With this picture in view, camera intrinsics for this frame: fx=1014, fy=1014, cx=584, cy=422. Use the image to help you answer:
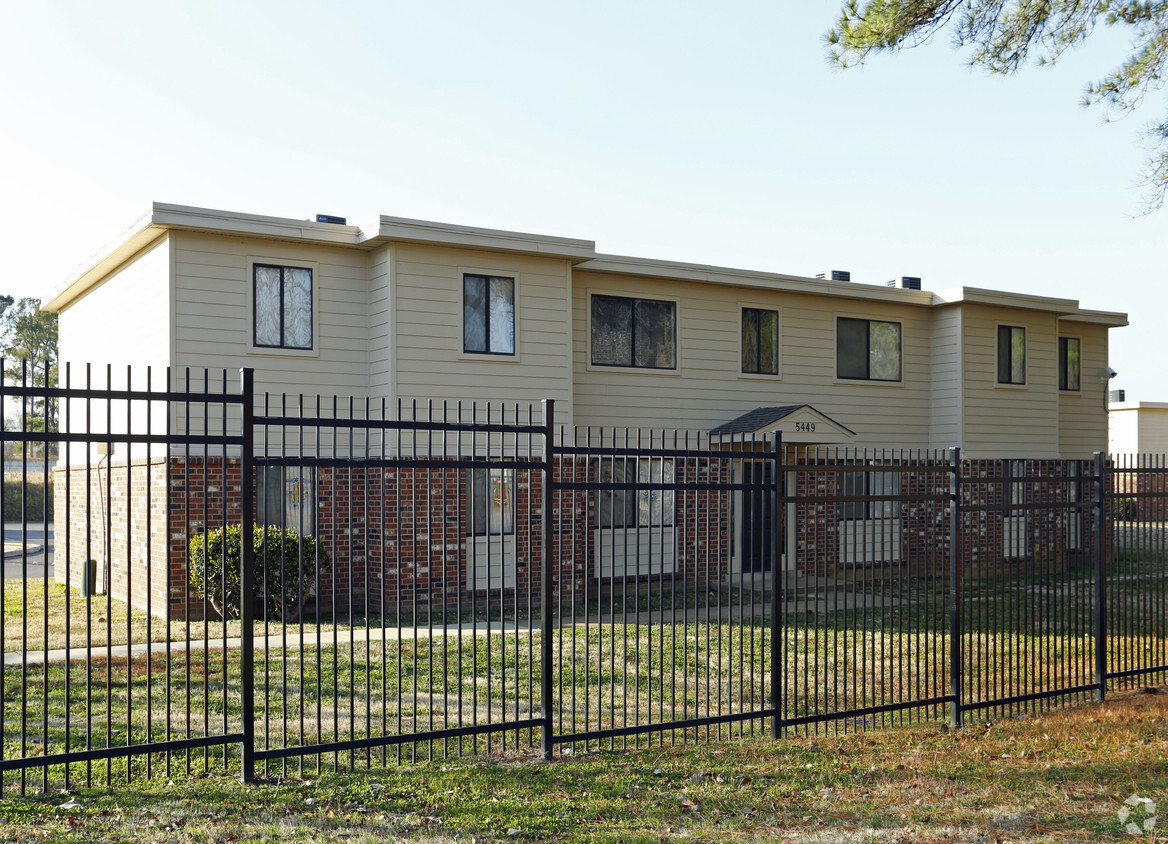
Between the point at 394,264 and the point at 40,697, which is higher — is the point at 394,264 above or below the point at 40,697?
above

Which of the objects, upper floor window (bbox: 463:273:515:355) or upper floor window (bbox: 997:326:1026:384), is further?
upper floor window (bbox: 997:326:1026:384)

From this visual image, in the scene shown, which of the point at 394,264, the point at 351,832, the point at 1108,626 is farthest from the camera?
the point at 394,264

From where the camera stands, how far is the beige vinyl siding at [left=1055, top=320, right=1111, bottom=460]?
922 inches

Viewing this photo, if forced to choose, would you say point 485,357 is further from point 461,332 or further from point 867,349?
point 867,349

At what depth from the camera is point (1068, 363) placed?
2345 centimetres

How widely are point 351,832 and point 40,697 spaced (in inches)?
193

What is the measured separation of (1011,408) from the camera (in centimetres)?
2138

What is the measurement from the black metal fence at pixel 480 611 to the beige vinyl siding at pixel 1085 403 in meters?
11.6

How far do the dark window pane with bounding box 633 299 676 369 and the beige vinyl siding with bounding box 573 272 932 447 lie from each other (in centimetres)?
17

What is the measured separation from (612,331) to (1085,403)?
12930 mm

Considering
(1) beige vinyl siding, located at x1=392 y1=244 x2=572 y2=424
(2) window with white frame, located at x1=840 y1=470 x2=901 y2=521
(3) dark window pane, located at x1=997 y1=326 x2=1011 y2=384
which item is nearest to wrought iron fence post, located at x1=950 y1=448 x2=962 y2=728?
(2) window with white frame, located at x1=840 y1=470 x2=901 y2=521

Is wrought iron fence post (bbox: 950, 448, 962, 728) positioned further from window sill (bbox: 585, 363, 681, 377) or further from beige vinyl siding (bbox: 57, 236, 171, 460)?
window sill (bbox: 585, 363, 681, 377)

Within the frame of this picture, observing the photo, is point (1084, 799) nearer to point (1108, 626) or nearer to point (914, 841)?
point (914, 841)

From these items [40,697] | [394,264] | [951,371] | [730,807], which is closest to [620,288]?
[394,264]
